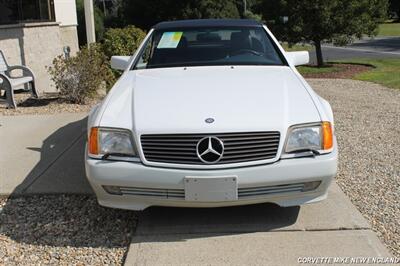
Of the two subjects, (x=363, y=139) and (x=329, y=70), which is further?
(x=329, y=70)

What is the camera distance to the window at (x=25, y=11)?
11797mm

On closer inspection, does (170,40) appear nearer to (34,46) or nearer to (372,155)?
(372,155)

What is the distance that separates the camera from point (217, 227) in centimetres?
394

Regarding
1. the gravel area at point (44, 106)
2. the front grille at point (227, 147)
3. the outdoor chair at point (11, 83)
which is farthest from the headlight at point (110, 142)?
the outdoor chair at point (11, 83)

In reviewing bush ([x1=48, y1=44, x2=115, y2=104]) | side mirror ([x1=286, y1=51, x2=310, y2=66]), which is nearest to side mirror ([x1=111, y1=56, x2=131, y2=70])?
side mirror ([x1=286, y1=51, x2=310, y2=66])

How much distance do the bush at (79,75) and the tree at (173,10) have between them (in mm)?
21691

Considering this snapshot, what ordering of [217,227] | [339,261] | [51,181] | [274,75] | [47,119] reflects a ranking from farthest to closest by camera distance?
[47,119] < [51,181] < [274,75] < [217,227] < [339,261]

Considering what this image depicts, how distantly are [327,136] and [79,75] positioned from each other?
6.12 metres

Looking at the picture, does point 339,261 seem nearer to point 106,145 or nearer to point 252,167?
point 252,167

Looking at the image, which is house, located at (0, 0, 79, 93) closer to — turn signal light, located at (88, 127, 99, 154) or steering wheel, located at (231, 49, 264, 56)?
steering wheel, located at (231, 49, 264, 56)

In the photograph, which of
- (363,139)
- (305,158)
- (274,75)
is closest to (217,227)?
(305,158)

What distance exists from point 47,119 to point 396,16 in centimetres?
5871

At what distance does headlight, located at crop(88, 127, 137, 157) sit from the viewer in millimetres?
3646

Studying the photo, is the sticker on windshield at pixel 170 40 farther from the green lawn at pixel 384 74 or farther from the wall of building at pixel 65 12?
the wall of building at pixel 65 12
